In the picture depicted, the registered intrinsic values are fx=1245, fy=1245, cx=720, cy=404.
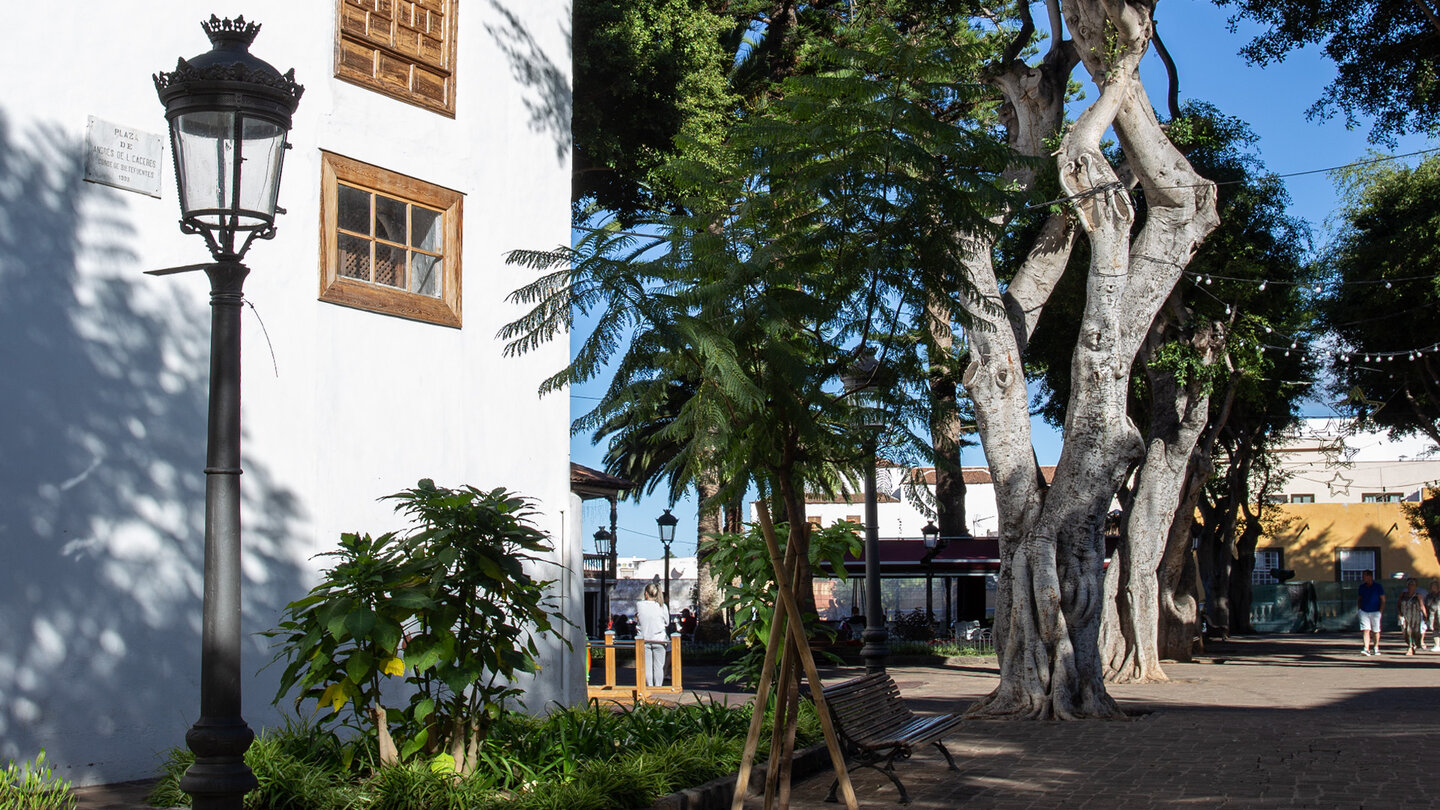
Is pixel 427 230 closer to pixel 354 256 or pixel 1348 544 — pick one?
pixel 354 256

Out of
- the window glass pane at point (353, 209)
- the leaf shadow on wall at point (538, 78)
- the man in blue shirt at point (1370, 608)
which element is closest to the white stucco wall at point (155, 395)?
the window glass pane at point (353, 209)

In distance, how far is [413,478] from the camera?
10.6m

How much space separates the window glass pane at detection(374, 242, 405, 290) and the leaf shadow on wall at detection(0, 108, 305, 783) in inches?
67.3

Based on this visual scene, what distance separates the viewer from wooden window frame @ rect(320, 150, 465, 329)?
9.98 meters

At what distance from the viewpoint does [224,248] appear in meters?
5.22

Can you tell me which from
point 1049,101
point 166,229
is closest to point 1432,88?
point 1049,101

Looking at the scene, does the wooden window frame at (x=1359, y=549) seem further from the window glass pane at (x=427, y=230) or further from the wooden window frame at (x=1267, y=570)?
the window glass pane at (x=427, y=230)

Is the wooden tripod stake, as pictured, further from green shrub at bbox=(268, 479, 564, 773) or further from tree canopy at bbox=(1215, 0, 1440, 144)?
tree canopy at bbox=(1215, 0, 1440, 144)

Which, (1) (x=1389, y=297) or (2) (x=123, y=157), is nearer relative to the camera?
(2) (x=123, y=157)

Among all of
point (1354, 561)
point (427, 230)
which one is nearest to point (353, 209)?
point (427, 230)

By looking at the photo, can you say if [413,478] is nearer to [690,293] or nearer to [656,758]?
[656,758]

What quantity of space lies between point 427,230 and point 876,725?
5.79 meters

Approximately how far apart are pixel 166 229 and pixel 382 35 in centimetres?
274

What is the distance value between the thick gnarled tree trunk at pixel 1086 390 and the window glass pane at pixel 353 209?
6.51 meters
